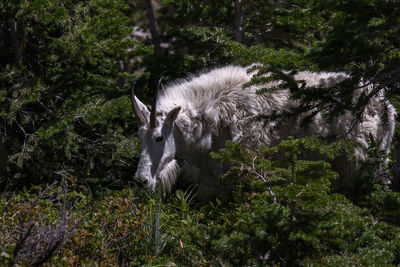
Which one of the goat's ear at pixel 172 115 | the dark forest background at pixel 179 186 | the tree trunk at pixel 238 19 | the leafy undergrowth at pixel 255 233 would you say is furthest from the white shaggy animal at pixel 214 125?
the tree trunk at pixel 238 19

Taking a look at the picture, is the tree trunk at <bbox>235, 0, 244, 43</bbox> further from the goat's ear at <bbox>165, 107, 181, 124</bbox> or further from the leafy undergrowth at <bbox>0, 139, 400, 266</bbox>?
the leafy undergrowth at <bbox>0, 139, 400, 266</bbox>

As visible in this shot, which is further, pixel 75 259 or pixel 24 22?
pixel 24 22

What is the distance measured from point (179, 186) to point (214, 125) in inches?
58.4

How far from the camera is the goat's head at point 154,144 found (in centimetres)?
558

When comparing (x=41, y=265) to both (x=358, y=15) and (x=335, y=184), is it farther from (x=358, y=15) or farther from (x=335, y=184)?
(x=335, y=184)

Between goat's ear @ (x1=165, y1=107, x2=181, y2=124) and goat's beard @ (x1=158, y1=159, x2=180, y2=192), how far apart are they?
0.64m

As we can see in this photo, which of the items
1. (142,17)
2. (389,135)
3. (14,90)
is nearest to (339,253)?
(389,135)

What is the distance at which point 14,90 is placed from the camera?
5.84 meters

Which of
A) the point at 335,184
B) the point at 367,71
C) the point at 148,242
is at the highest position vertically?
the point at 367,71

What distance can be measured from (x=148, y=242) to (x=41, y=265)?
1247 mm

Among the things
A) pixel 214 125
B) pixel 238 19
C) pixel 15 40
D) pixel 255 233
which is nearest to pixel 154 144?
pixel 214 125

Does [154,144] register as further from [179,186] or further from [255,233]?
[255,233]

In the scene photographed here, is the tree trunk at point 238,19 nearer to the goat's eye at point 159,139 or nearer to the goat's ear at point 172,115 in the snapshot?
the goat's ear at point 172,115

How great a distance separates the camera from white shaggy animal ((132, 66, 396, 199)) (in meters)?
5.68
